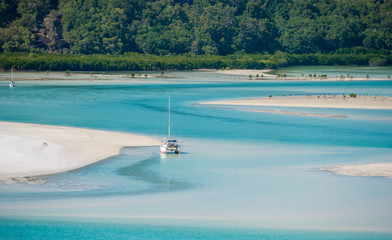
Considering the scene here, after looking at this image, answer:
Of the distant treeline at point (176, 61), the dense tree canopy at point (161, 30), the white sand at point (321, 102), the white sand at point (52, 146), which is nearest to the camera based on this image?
the white sand at point (52, 146)

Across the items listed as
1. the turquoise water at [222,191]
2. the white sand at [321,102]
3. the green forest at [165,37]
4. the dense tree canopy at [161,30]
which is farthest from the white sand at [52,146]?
the dense tree canopy at [161,30]

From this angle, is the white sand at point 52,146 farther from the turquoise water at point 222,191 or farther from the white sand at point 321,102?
the white sand at point 321,102

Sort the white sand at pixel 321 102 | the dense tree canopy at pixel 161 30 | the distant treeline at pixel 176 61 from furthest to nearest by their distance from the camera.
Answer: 1. the dense tree canopy at pixel 161 30
2. the distant treeline at pixel 176 61
3. the white sand at pixel 321 102

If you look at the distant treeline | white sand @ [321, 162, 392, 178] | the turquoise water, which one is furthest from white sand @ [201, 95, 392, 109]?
the distant treeline

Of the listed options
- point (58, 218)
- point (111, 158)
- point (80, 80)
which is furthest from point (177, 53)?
point (58, 218)

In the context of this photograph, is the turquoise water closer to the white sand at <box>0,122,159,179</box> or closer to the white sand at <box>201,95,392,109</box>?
the white sand at <box>0,122,159,179</box>

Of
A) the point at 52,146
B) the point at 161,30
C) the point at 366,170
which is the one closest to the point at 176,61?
the point at 161,30

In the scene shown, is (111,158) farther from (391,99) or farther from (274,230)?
(391,99)
